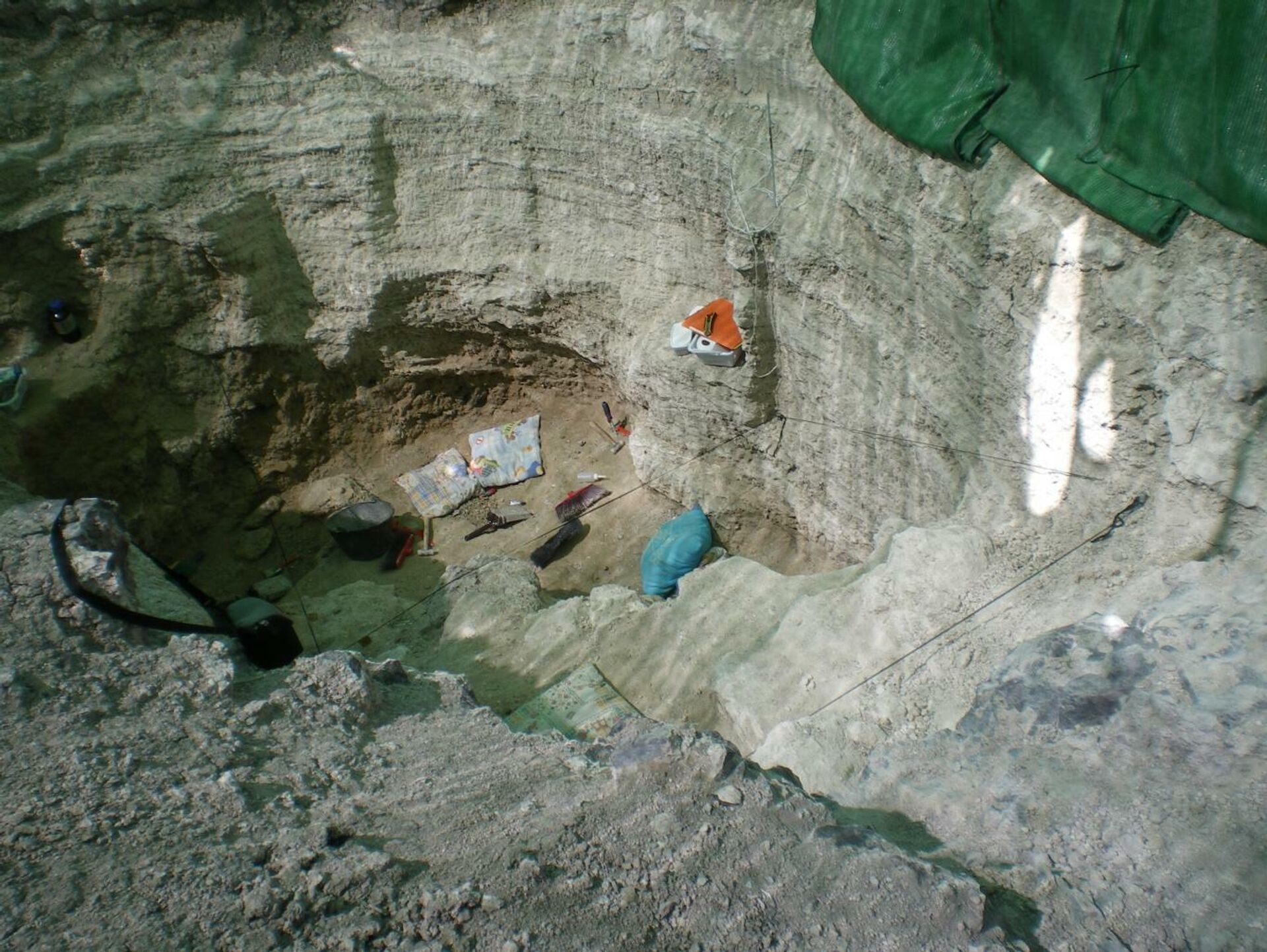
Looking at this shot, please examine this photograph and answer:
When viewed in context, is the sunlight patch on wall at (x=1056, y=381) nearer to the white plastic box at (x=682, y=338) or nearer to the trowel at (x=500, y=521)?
the white plastic box at (x=682, y=338)

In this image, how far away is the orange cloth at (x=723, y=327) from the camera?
4.95 meters

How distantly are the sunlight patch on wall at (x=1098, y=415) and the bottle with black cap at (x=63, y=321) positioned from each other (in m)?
6.21

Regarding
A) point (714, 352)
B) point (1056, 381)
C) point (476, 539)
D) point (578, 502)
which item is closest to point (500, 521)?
point (476, 539)

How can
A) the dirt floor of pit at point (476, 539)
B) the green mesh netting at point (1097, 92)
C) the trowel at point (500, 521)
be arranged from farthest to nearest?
the trowel at point (500, 521), the dirt floor of pit at point (476, 539), the green mesh netting at point (1097, 92)

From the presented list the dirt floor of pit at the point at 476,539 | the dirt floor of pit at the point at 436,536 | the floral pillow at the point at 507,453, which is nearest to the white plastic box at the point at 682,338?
the dirt floor of pit at the point at 436,536

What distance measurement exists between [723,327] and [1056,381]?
207 centimetres

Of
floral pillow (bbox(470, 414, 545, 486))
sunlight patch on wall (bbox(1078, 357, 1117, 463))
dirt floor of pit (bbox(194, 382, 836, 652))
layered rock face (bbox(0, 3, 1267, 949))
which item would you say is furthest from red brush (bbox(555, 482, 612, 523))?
sunlight patch on wall (bbox(1078, 357, 1117, 463))

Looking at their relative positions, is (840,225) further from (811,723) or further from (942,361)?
(811,723)

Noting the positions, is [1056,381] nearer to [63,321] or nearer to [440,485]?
[440,485]

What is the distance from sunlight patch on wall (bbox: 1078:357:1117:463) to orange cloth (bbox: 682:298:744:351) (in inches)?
83.3

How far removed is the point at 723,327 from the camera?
16.3 feet

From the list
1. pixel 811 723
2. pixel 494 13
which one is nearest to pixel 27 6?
pixel 494 13

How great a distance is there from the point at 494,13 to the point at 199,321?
297 cm

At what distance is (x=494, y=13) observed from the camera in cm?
519
